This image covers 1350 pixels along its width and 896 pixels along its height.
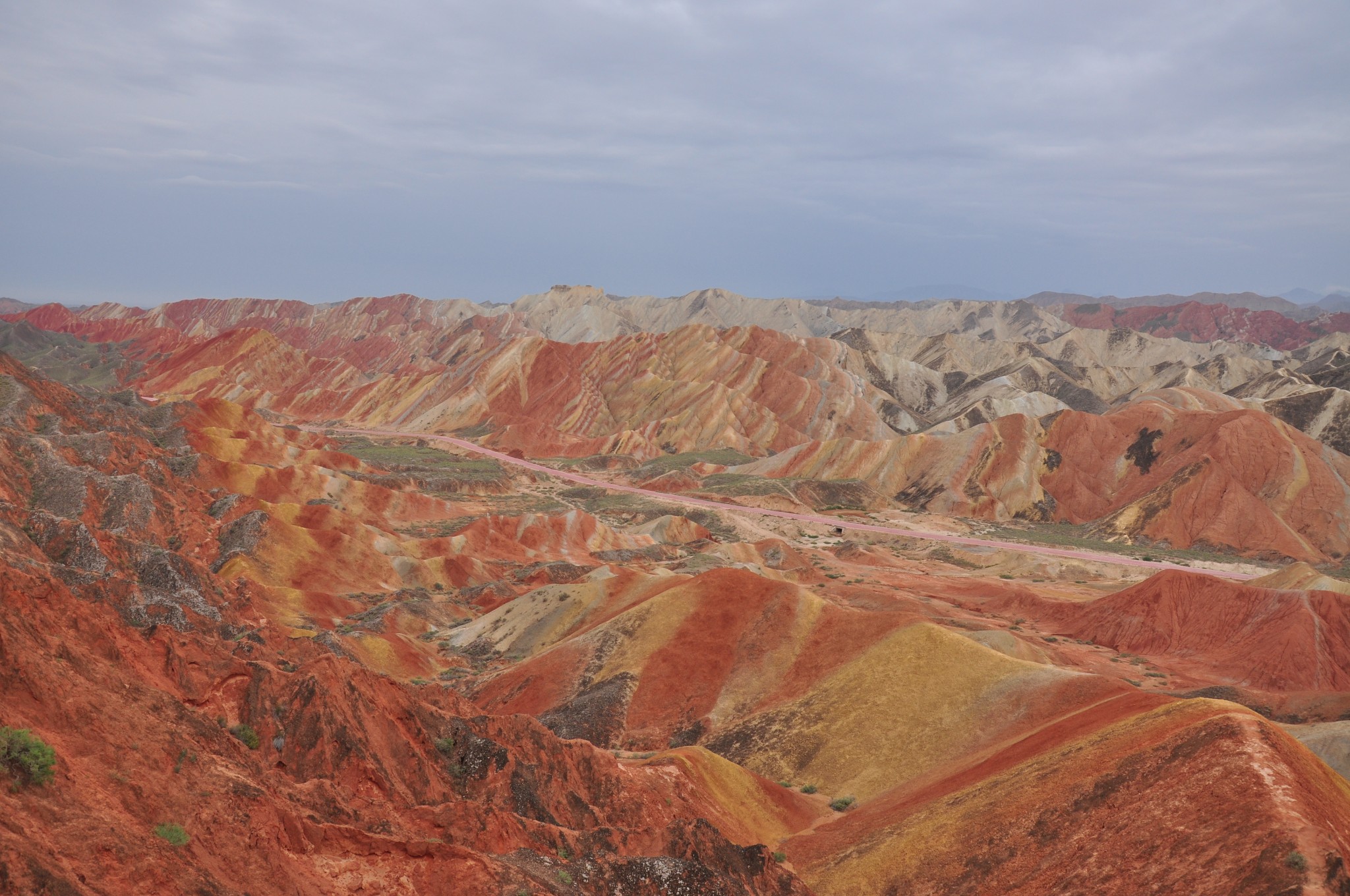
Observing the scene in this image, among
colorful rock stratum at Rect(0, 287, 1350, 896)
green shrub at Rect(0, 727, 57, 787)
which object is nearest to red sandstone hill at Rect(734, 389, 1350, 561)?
colorful rock stratum at Rect(0, 287, 1350, 896)

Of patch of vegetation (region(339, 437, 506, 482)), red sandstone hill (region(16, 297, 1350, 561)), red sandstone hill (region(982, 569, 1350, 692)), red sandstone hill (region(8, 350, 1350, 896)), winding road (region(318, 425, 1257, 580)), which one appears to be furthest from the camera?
patch of vegetation (region(339, 437, 506, 482))

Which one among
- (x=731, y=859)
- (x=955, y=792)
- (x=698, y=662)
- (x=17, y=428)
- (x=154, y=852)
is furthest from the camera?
(x=17, y=428)

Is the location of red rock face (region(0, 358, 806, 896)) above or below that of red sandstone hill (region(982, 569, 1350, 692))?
above

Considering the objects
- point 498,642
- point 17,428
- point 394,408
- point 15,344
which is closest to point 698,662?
point 498,642

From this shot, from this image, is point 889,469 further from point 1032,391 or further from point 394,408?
point 394,408

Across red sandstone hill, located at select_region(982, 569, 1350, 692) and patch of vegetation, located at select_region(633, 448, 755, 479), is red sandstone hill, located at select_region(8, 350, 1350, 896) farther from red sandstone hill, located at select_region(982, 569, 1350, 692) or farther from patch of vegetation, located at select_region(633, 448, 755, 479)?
patch of vegetation, located at select_region(633, 448, 755, 479)

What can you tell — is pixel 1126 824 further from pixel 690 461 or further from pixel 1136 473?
pixel 690 461

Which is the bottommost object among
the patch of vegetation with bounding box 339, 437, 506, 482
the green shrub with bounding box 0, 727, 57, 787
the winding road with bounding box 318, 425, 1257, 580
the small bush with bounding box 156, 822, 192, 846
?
the winding road with bounding box 318, 425, 1257, 580
